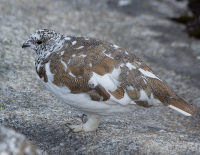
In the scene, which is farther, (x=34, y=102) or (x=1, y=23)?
(x=1, y=23)

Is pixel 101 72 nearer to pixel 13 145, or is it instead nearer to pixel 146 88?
pixel 146 88

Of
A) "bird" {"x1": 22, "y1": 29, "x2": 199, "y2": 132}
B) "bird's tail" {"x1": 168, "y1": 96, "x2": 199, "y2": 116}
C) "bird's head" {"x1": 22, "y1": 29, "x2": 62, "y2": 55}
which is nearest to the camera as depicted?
"bird" {"x1": 22, "y1": 29, "x2": 199, "y2": 132}

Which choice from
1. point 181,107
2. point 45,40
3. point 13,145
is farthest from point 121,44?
point 13,145

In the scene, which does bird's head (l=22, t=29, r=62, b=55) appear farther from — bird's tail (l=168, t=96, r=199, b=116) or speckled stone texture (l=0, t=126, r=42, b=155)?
bird's tail (l=168, t=96, r=199, b=116)

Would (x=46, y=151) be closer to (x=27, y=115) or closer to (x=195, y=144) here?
(x=27, y=115)

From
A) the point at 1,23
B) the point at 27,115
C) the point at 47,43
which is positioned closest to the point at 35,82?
the point at 27,115

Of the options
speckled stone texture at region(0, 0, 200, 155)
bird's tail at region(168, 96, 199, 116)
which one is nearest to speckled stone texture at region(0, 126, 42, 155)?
speckled stone texture at region(0, 0, 200, 155)
